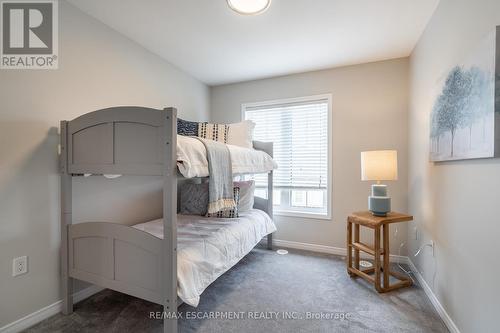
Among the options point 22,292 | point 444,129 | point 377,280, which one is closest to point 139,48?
point 22,292

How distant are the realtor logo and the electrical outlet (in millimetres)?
1246

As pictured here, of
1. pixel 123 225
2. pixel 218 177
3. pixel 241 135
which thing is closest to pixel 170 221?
pixel 123 225

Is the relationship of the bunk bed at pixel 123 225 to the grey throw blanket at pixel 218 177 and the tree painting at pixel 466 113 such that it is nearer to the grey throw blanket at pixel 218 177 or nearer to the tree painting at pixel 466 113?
the grey throw blanket at pixel 218 177

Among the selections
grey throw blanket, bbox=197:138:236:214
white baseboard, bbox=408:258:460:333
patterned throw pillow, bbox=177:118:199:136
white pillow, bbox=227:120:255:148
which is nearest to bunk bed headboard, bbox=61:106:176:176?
grey throw blanket, bbox=197:138:236:214

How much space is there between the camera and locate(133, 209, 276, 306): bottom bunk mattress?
150cm

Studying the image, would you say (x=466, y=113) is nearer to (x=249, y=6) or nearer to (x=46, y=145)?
(x=249, y=6)

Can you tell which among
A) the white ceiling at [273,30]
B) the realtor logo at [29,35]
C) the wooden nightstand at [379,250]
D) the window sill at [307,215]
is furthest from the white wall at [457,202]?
the realtor logo at [29,35]

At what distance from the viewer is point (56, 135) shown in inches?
68.2

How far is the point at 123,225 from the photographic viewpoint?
1559 mm

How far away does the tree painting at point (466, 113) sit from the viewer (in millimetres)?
1152

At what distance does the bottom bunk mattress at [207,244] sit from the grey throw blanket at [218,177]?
0.28m

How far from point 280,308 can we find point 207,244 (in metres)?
0.75

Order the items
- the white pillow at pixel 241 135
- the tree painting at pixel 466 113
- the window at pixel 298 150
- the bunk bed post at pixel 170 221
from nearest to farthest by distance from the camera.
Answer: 1. the tree painting at pixel 466 113
2. the bunk bed post at pixel 170 221
3. the white pillow at pixel 241 135
4. the window at pixel 298 150

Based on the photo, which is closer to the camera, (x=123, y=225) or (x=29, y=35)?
(x=123, y=225)
